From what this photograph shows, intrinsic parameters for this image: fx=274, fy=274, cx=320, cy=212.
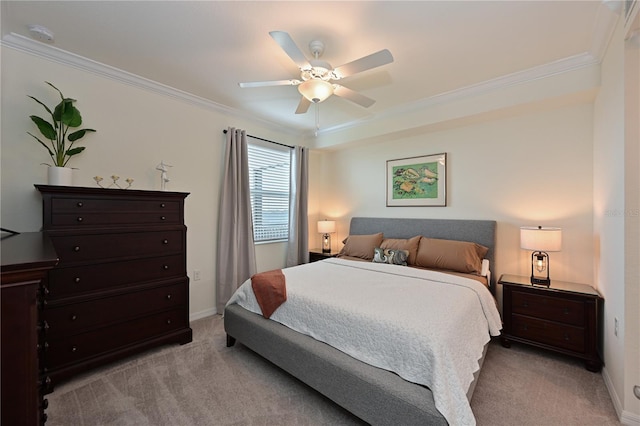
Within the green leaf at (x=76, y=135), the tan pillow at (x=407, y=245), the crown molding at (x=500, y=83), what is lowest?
the tan pillow at (x=407, y=245)

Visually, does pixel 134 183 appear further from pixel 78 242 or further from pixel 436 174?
pixel 436 174

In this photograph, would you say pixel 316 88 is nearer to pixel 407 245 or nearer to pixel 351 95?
pixel 351 95

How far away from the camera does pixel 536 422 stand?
5.65 feet

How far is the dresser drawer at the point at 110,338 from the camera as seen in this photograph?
6.75 ft

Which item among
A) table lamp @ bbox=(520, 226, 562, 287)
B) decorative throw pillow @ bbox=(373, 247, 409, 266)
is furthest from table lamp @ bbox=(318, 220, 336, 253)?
table lamp @ bbox=(520, 226, 562, 287)

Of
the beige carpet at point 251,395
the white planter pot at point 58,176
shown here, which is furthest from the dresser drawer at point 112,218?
the beige carpet at point 251,395

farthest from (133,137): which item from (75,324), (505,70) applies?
(505,70)

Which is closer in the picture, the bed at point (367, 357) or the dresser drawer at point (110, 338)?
the bed at point (367, 357)

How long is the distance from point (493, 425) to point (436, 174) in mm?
2716

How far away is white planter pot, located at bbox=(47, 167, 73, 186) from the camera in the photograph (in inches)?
86.9

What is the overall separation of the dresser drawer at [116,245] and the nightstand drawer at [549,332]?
11.0ft

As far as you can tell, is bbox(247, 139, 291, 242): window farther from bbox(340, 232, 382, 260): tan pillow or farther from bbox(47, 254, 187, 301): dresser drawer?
bbox(47, 254, 187, 301): dresser drawer

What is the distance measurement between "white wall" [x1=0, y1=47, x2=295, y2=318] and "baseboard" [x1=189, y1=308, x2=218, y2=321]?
0.01 m

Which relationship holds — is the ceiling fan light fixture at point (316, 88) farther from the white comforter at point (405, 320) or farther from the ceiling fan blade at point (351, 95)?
the white comforter at point (405, 320)
